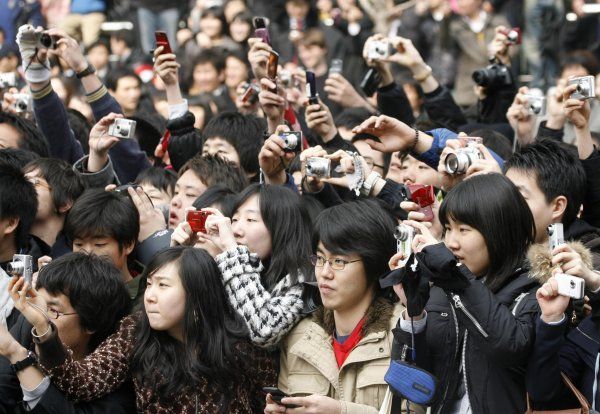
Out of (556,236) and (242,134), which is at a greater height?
(556,236)

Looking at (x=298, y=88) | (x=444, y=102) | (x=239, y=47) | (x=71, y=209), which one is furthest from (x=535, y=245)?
(x=239, y=47)

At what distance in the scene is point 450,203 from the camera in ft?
13.6

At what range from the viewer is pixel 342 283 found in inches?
173

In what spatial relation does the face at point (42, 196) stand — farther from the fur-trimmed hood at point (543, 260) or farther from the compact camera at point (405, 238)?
the fur-trimmed hood at point (543, 260)

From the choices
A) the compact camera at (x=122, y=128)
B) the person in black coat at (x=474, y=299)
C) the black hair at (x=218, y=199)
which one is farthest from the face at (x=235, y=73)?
the person in black coat at (x=474, y=299)

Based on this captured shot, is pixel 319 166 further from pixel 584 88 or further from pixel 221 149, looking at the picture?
pixel 221 149

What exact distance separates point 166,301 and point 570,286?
156 centimetres

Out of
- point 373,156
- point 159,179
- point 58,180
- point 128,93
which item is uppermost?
point 58,180

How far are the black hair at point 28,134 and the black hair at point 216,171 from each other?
104 centimetres

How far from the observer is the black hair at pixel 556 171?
4.59 metres

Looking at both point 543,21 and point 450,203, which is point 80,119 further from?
point 543,21

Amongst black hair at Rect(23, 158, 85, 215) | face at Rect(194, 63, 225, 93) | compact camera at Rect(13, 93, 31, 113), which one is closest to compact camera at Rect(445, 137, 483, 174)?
black hair at Rect(23, 158, 85, 215)

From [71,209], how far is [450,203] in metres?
1.95

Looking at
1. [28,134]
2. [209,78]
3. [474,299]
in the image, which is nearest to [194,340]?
[474,299]
